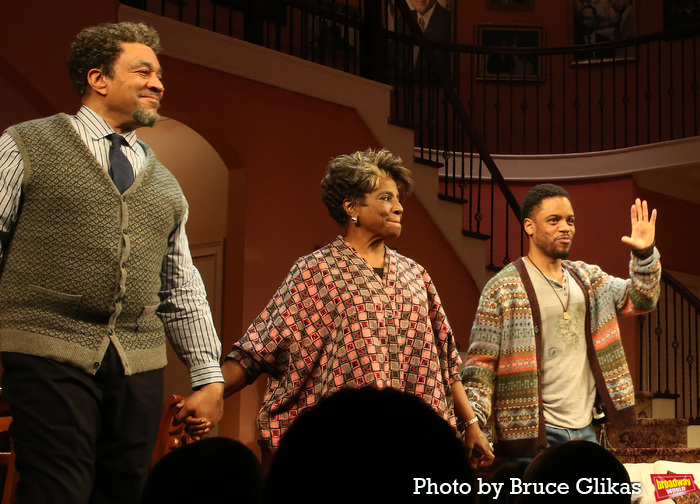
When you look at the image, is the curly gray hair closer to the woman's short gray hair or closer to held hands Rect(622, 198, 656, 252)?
the woman's short gray hair

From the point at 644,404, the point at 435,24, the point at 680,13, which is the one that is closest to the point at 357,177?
the point at 644,404

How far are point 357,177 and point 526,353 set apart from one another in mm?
932

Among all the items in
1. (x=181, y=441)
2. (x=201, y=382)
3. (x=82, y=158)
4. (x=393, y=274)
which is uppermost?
(x=82, y=158)

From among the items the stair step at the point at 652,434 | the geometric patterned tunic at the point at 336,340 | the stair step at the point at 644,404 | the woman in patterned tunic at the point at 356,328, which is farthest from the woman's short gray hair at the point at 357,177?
the stair step at the point at 644,404

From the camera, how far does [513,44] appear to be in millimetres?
9359

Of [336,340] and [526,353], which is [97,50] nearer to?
[336,340]

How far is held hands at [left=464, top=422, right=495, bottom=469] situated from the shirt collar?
4.65 ft

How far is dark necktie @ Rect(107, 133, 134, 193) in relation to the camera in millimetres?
2260

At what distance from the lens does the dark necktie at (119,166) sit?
2260mm

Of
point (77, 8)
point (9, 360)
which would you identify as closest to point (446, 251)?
point (77, 8)

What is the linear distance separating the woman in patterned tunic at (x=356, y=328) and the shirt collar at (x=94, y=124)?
76 cm

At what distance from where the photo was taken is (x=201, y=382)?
237 centimetres

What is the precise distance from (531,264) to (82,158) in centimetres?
192

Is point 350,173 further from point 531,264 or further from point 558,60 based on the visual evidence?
point 558,60
